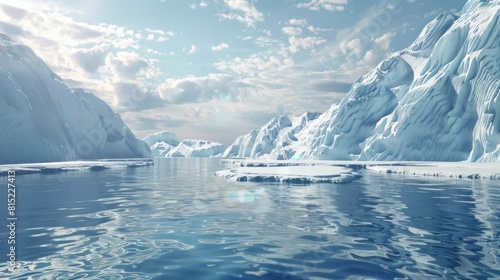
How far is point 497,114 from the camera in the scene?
182ft

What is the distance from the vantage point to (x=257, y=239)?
11.0 metres

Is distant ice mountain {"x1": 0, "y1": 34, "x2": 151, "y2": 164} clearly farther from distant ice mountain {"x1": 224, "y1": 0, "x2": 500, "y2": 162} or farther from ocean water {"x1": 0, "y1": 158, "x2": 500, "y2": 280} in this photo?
distant ice mountain {"x1": 224, "y1": 0, "x2": 500, "y2": 162}

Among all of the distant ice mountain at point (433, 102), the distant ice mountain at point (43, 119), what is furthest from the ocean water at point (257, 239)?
A: the distant ice mountain at point (433, 102)

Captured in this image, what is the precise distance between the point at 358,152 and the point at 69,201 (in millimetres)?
73508

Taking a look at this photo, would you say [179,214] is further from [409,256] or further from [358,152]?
[358,152]

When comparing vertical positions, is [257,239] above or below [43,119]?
below

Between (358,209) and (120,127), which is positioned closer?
(358,209)

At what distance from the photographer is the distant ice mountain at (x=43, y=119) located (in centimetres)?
5706

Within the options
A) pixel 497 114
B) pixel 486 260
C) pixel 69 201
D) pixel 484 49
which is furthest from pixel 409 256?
pixel 484 49

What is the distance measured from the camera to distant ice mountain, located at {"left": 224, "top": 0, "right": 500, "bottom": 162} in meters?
58.9

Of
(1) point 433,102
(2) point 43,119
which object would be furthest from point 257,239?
(2) point 43,119

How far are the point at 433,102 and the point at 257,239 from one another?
6746 cm

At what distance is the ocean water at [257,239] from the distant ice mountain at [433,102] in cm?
5129

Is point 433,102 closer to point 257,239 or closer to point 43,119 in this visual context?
point 257,239
